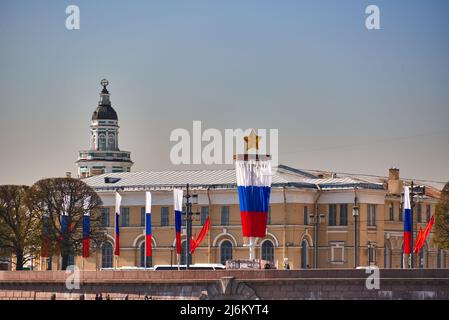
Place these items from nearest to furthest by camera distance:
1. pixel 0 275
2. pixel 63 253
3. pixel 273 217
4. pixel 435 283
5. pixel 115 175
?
pixel 435 283 → pixel 0 275 → pixel 63 253 → pixel 273 217 → pixel 115 175

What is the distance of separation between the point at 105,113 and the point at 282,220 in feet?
91.8

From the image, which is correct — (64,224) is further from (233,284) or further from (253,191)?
(233,284)

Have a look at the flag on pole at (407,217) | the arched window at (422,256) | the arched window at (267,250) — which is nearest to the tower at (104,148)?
the arched window at (267,250)

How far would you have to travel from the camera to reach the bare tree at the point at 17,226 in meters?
113

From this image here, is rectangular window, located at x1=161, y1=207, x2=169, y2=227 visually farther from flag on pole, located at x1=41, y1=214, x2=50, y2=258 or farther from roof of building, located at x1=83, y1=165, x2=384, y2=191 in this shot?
flag on pole, located at x1=41, y1=214, x2=50, y2=258

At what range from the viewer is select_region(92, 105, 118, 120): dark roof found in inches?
5955

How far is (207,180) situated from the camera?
131 meters

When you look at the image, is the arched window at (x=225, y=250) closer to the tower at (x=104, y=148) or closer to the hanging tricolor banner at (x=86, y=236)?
the hanging tricolor banner at (x=86, y=236)

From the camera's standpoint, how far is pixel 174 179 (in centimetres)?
13238

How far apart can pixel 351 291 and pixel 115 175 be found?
169 feet

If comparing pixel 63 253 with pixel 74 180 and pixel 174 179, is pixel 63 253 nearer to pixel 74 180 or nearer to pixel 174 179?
pixel 74 180

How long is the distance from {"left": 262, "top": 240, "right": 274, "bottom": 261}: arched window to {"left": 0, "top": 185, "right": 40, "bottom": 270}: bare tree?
58.5ft

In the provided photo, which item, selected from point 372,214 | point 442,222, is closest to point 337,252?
point 372,214
